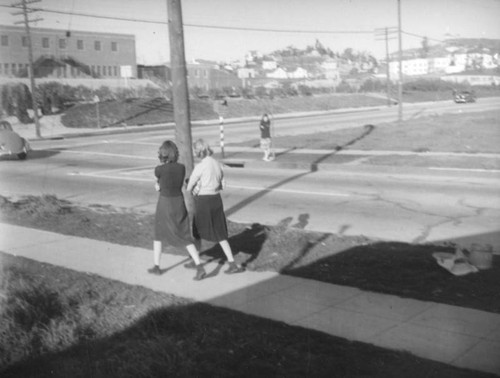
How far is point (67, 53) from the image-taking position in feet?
264

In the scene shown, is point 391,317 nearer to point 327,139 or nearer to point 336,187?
point 336,187

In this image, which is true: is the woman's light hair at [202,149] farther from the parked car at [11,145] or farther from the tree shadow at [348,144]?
the parked car at [11,145]

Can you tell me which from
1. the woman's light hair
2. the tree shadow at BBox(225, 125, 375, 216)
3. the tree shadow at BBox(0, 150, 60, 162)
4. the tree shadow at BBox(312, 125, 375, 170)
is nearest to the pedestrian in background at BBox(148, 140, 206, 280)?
the woman's light hair

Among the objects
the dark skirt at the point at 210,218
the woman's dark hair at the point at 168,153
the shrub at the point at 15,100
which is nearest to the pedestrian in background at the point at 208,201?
the dark skirt at the point at 210,218

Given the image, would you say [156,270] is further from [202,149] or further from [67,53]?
[67,53]

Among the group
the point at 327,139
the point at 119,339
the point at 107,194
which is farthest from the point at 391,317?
the point at 327,139

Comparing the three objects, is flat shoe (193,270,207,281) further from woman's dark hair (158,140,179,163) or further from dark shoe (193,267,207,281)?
woman's dark hair (158,140,179,163)

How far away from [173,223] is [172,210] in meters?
0.16

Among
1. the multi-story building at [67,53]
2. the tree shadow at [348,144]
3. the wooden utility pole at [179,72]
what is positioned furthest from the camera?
the multi-story building at [67,53]

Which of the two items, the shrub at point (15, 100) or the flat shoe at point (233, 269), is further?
the shrub at point (15, 100)

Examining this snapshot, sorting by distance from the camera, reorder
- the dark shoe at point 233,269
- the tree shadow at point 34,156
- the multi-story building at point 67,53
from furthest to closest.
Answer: the multi-story building at point 67,53, the tree shadow at point 34,156, the dark shoe at point 233,269

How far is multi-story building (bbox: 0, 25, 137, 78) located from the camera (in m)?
68.9

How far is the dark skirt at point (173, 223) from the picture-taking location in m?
7.68

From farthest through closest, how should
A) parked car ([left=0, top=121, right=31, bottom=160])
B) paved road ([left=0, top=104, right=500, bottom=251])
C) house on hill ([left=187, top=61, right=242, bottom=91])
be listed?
house on hill ([left=187, top=61, right=242, bottom=91]) < parked car ([left=0, top=121, right=31, bottom=160]) < paved road ([left=0, top=104, right=500, bottom=251])
